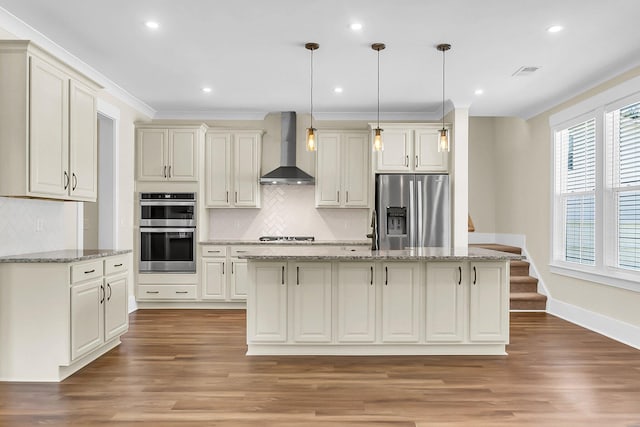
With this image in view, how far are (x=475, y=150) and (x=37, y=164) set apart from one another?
6447 mm

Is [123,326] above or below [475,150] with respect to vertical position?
below

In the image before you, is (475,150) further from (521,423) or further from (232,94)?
(521,423)

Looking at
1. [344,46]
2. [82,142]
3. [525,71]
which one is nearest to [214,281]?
[82,142]

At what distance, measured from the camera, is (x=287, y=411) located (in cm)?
279

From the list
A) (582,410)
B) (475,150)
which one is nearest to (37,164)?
(582,410)

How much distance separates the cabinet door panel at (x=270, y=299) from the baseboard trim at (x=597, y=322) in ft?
10.7

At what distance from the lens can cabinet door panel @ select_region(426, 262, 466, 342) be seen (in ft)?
12.8

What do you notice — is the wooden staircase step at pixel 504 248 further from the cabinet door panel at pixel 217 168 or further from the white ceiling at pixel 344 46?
the cabinet door panel at pixel 217 168

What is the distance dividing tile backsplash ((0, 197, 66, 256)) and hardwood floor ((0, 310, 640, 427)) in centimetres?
105

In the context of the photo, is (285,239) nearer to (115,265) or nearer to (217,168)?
(217,168)

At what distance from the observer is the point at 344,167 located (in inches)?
251

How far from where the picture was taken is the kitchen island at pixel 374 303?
12.7 ft

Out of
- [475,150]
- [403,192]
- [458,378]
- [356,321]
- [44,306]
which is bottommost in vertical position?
[458,378]

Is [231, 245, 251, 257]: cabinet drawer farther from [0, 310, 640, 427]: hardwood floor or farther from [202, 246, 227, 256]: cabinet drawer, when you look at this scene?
[0, 310, 640, 427]: hardwood floor
